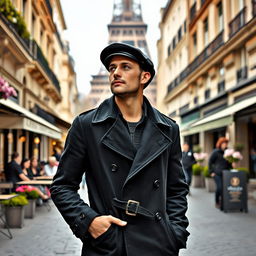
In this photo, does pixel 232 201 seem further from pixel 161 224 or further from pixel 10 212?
pixel 161 224

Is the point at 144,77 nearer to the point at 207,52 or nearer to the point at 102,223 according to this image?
the point at 102,223

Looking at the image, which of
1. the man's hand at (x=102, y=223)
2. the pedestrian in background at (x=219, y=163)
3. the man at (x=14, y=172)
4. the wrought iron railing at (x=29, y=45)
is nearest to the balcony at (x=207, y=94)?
the wrought iron railing at (x=29, y=45)

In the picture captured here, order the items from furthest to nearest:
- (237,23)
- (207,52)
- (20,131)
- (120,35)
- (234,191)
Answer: (120,35) < (207,52) < (20,131) < (237,23) < (234,191)

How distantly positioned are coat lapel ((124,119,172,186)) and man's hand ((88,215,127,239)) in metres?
0.20

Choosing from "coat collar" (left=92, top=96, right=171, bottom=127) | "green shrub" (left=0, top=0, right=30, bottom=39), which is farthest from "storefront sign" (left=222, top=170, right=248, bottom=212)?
"coat collar" (left=92, top=96, right=171, bottom=127)

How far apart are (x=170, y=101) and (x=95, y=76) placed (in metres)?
50.6

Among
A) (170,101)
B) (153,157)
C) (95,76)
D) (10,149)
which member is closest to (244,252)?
(153,157)

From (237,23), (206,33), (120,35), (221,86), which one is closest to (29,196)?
(237,23)

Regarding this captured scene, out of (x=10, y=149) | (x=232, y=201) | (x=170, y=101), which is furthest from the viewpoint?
(x=170, y=101)

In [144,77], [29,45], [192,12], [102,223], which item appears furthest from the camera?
[192,12]

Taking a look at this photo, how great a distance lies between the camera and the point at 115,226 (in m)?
2.08

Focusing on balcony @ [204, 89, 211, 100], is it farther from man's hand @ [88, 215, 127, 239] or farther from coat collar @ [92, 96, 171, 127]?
man's hand @ [88, 215, 127, 239]

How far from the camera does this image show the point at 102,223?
2039 millimetres

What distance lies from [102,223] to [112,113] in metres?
0.60
